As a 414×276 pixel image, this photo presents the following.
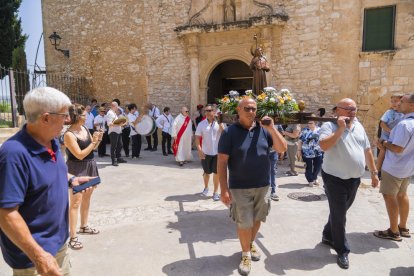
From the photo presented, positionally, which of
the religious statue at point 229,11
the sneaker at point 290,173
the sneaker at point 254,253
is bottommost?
the sneaker at point 290,173

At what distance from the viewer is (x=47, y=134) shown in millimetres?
2111

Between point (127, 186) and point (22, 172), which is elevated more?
point (22, 172)

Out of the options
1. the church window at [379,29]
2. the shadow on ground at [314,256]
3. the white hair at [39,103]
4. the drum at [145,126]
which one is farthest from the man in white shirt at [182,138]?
the white hair at [39,103]

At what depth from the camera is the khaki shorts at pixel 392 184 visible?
4117mm

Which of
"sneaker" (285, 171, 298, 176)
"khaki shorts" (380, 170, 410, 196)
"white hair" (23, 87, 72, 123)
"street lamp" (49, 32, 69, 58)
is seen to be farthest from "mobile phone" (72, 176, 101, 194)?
"street lamp" (49, 32, 69, 58)

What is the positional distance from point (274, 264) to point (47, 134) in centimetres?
280

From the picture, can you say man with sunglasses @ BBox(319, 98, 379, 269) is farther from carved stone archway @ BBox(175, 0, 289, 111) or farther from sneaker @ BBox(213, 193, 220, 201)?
carved stone archway @ BBox(175, 0, 289, 111)

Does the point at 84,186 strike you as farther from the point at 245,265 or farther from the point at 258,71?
the point at 258,71

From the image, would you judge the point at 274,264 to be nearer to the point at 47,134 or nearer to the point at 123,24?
the point at 47,134

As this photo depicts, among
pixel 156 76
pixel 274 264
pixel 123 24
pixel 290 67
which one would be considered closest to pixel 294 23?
pixel 290 67

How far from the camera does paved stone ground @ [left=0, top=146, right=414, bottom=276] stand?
3602 mm

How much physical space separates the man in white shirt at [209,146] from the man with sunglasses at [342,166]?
101 inches

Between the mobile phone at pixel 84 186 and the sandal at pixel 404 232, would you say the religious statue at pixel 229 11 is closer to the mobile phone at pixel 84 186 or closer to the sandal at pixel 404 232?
the sandal at pixel 404 232

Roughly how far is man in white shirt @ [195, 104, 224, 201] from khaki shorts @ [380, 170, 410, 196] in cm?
276
